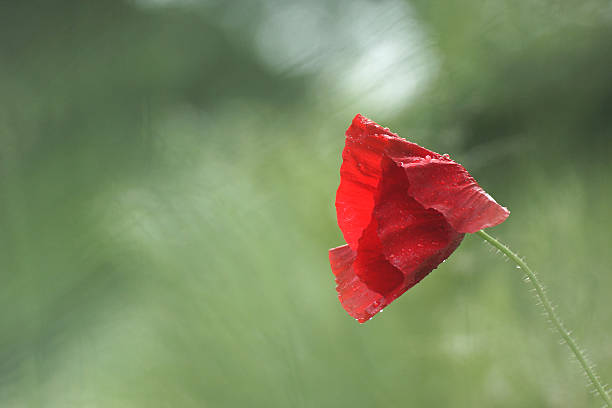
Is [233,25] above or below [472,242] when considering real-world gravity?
above

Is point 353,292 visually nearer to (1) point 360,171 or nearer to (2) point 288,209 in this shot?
(1) point 360,171

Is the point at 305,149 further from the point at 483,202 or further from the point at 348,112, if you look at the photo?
the point at 483,202

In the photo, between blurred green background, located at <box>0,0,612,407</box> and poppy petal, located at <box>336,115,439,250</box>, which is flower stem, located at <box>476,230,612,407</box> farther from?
blurred green background, located at <box>0,0,612,407</box>

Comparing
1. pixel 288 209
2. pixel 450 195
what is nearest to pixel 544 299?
pixel 450 195

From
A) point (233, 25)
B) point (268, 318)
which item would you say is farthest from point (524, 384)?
point (233, 25)

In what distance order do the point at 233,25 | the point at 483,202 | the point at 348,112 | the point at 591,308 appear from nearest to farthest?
1. the point at 483,202
2. the point at 591,308
3. the point at 348,112
4. the point at 233,25

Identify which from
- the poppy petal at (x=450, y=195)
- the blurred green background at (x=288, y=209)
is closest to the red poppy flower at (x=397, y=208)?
the poppy petal at (x=450, y=195)

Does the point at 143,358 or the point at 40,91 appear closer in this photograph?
the point at 143,358
